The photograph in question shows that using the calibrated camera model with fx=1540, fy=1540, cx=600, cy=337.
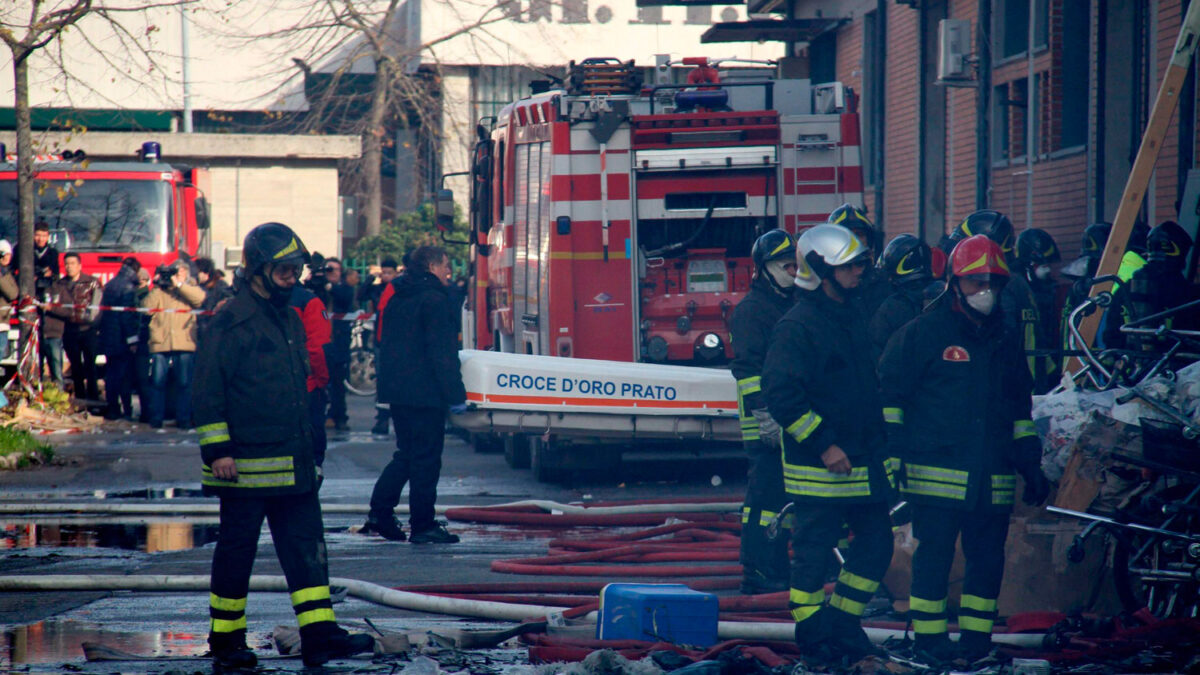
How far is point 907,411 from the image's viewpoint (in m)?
6.40

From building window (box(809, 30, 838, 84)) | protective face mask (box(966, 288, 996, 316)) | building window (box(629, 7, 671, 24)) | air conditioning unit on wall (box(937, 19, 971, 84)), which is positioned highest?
building window (box(629, 7, 671, 24))

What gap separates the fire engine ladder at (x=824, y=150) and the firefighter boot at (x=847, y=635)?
6085 mm

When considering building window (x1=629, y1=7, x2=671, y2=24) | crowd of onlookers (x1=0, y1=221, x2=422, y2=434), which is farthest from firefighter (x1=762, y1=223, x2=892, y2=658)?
building window (x1=629, y1=7, x2=671, y2=24)

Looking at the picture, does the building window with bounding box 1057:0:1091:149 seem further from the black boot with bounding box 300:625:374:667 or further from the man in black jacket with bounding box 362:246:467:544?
the black boot with bounding box 300:625:374:667

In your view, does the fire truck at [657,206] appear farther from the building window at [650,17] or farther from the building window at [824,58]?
the building window at [650,17]

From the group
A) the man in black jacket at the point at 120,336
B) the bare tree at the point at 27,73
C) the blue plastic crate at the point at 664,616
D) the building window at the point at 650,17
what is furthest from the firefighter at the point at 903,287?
the building window at the point at 650,17

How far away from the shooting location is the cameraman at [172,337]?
16.9m

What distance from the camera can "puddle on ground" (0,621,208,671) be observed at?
6.48 metres

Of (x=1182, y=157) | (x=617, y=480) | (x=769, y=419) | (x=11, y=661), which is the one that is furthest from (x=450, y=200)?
(x=11, y=661)

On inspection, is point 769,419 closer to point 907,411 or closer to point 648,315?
point 907,411

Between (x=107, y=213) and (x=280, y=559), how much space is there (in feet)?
46.1

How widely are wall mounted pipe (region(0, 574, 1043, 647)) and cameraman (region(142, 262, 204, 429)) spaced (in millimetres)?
8819

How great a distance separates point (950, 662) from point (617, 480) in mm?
6602

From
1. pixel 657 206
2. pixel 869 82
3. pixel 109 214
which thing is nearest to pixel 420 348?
pixel 657 206
